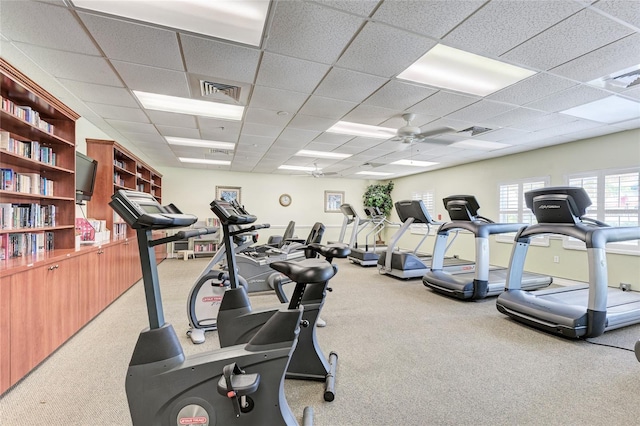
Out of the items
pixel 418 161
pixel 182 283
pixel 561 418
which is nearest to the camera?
pixel 561 418

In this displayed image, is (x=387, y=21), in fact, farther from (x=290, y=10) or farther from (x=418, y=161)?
(x=418, y=161)

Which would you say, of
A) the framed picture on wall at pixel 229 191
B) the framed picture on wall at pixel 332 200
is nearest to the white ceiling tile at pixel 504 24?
the framed picture on wall at pixel 229 191

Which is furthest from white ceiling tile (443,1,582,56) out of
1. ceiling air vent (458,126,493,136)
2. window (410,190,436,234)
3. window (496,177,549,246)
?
window (410,190,436,234)

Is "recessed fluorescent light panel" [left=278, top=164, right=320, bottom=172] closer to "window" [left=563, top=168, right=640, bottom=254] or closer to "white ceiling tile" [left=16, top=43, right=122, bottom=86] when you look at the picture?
"white ceiling tile" [left=16, top=43, right=122, bottom=86]

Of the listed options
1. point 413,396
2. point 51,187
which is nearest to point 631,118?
point 413,396

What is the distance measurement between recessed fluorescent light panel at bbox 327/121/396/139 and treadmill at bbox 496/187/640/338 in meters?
2.21

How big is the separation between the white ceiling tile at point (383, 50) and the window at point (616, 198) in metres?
4.47

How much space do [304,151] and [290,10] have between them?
4214 millimetres

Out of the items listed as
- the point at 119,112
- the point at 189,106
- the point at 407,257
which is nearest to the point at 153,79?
the point at 189,106

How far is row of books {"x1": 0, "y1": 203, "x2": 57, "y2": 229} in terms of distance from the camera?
2346 millimetres

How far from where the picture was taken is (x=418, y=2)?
183 cm

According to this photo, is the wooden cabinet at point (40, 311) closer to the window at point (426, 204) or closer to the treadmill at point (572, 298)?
the treadmill at point (572, 298)

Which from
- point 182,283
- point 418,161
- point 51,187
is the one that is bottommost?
point 182,283

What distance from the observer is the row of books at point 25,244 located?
2.35 metres
